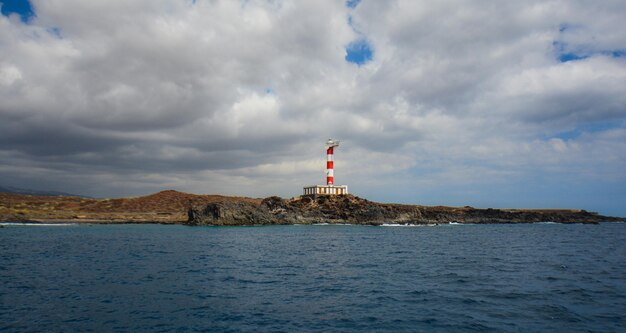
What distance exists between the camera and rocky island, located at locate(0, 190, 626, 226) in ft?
359

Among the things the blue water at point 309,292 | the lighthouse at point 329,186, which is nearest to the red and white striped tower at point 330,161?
the lighthouse at point 329,186

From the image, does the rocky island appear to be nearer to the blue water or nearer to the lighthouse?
the lighthouse

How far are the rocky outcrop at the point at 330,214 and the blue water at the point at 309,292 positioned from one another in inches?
2555

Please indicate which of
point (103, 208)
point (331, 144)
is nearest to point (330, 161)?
point (331, 144)

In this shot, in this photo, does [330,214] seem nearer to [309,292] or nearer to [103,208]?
[103,208]

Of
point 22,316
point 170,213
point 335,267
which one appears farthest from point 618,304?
point 170,213

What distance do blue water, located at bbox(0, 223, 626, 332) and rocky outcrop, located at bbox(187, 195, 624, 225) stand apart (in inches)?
2555

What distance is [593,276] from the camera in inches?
1240

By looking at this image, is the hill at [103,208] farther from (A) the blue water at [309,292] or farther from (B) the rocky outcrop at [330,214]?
(A) the blue water at [309,292]

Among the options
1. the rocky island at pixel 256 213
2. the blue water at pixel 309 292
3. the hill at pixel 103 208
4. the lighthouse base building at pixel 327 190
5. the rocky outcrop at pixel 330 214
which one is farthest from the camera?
the lighthouse base building at pixel 327 190

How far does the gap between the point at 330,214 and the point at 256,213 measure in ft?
79.8

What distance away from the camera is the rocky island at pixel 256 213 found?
109525 mm

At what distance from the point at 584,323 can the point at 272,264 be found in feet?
84.4

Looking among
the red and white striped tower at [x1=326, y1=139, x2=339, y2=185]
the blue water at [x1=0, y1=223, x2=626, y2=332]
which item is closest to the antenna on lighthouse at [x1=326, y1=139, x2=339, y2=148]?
the red and white striped tower at [x1=326, y1=139, x2=339, y2=185]
